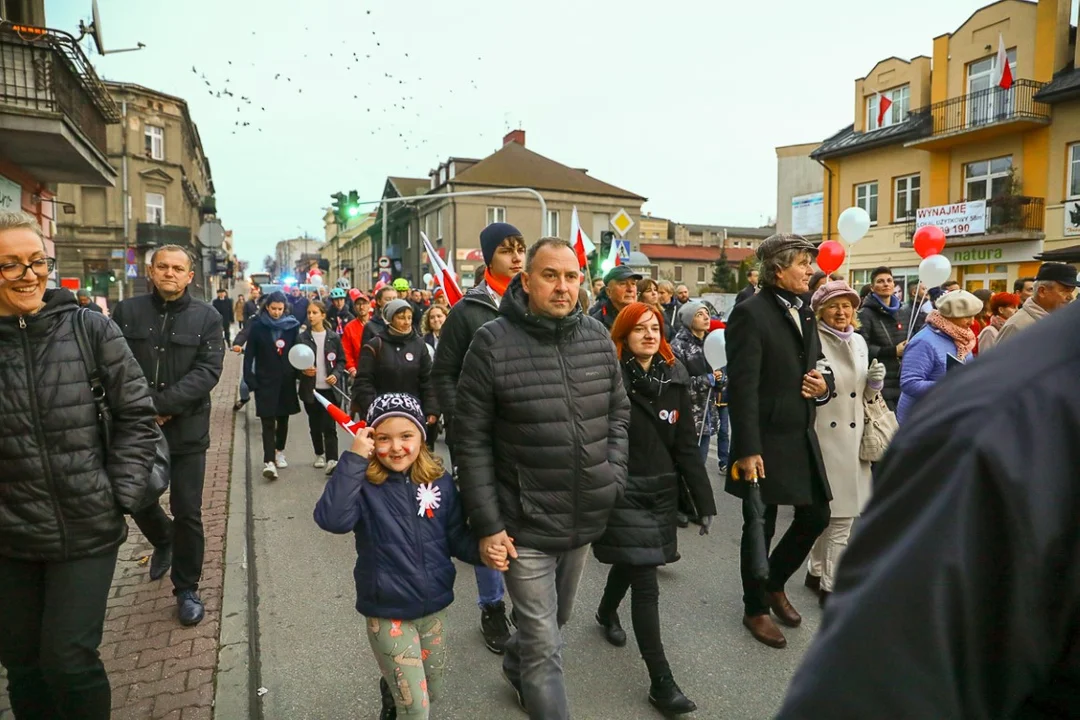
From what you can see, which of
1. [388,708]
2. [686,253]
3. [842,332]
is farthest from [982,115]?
[686,253]

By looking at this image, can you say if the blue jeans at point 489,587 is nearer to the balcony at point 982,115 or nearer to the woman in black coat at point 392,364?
the woman in black coat at point 392,364

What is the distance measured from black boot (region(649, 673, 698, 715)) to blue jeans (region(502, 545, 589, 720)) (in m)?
0.63

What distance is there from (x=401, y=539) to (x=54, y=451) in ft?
4.51

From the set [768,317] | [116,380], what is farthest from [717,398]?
[116,380]

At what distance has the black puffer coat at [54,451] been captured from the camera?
2738mm

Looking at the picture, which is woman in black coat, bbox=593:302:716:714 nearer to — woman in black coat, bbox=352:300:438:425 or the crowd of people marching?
the crowd of people marching

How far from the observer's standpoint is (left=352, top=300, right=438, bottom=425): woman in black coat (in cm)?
673

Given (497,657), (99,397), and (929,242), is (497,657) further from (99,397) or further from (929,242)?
(929,242)

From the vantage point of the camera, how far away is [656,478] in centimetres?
375

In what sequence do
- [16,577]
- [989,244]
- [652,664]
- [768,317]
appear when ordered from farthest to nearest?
[989,244] < [768,317] < [652,664] < [16,577]

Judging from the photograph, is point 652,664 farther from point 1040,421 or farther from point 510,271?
point 1040,421

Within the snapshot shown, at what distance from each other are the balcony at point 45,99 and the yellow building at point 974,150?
23.8 meters

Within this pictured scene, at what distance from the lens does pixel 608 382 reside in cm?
330

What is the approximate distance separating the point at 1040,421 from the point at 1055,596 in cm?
17
